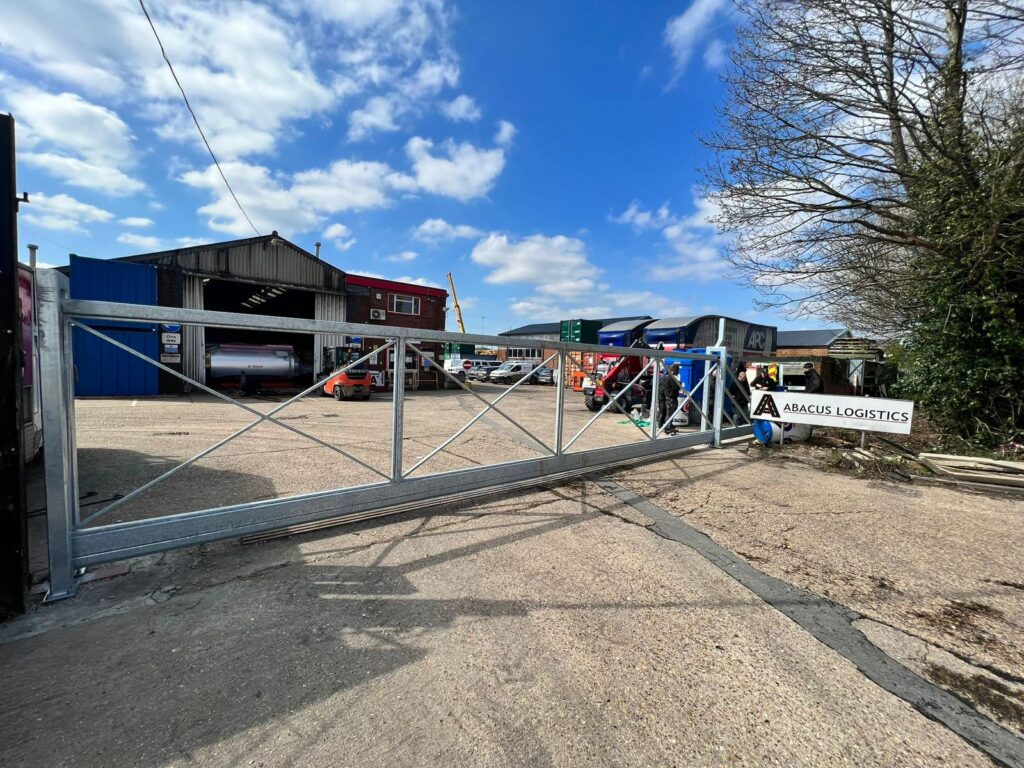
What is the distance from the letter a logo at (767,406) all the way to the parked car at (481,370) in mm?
27837

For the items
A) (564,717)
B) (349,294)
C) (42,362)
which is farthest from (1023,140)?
(349,294)

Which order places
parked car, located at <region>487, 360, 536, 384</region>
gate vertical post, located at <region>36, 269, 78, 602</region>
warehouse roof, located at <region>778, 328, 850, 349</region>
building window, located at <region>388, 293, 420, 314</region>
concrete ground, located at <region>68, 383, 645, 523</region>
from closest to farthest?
gate vertical post, located at <region>36, 269, 78, 602</region> → concrete ground, located at <region>68, 383, 645, 523</region> → building window, located at <region>388, 293, 420, 314</region> → parked car, located at <region>487, 360, 536, 384</region> → warehouse roof, located at <region>778, 328, 850, 349</region>

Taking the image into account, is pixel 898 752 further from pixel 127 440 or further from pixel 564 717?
pixel 127 440

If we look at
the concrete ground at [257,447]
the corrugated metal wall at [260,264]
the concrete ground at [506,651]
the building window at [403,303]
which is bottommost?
the concrete ground at [506,651]

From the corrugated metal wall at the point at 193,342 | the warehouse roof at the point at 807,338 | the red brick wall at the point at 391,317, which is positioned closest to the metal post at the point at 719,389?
the red brick wall at the point at 391,317

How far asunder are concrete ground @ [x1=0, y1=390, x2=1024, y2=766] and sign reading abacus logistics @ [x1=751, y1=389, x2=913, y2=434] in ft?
8.19

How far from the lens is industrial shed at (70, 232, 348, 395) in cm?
1519

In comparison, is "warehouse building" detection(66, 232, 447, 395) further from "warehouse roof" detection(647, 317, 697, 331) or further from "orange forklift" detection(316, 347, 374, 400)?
"warehouse roof" detection(647, 317, 697, 331)

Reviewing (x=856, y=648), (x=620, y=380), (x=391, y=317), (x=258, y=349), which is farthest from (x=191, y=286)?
(x=856, y=648)

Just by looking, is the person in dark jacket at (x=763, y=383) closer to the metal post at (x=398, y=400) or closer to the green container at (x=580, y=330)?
the metal post at (x=398, y=400)

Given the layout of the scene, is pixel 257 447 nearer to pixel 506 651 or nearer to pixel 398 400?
pixel 398 400

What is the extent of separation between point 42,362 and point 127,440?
21.5 feet

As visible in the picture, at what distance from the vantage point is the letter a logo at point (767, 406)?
7688 millimetres

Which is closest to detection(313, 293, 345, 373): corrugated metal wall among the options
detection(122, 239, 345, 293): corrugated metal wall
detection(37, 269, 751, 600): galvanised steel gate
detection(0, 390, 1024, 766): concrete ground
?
detection(122, 239, 345, 293): corrugated metal wall
